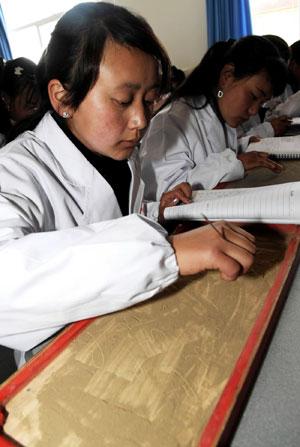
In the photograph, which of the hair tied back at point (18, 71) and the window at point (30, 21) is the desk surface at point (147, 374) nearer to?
the hair tied back at point (18, 71)


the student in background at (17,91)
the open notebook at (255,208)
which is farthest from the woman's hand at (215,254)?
the student in background at (17,91)

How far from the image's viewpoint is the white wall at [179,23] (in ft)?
10.9

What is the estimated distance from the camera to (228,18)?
10.3 feet

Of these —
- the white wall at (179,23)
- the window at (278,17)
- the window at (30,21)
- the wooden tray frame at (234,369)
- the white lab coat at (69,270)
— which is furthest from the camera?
the window at (30,21)

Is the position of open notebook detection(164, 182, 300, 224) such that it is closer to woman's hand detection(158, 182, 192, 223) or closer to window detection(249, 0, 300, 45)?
woman's hand detection(158, 182, 192, 223)

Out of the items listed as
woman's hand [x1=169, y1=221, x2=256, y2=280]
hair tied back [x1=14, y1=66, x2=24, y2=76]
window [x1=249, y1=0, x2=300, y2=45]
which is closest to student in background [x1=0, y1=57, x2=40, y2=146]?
hair tied back [x1=14, y1=66, x2=24, y2=76]

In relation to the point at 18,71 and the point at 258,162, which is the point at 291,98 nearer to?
the point at 258,162

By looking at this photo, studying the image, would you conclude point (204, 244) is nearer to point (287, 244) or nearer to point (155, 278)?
point (155, 278)

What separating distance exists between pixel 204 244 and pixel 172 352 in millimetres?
141

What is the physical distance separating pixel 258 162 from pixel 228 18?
2.83m

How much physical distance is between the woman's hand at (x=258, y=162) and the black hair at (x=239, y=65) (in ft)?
0.81

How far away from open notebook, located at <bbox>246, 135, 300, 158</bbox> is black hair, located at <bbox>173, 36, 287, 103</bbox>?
17cm

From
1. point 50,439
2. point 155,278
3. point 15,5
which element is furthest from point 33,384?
point 15,5

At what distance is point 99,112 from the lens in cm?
55
